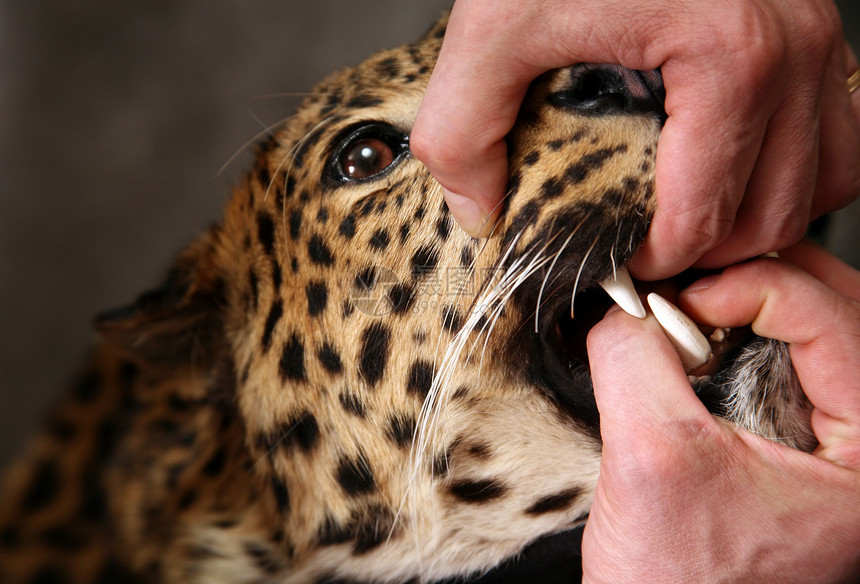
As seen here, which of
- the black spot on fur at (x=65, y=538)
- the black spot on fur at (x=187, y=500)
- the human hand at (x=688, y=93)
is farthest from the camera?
the black spot on fur at (x=187, y=500)

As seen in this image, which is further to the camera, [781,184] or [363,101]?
[363,101]

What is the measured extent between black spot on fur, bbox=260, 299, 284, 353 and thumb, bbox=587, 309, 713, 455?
0.57 metres

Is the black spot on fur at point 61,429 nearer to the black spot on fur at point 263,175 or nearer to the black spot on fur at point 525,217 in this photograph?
the black spot on fur at point 263,175

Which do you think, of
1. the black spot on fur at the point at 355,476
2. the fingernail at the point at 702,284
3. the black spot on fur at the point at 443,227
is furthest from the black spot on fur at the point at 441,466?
the fingernail at the point at 702,284

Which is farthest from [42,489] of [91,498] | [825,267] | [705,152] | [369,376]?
[825,267]

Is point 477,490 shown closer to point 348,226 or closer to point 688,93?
point 348,226

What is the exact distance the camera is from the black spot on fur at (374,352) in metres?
1.05

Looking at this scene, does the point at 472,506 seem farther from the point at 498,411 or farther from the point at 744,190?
the point at 744,190

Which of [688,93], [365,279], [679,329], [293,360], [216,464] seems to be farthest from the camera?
[216,464]

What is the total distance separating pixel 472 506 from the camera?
1.11 metres

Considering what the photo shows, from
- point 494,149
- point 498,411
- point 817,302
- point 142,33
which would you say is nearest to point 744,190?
point 817,302

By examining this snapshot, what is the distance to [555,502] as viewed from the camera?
108 centimetres

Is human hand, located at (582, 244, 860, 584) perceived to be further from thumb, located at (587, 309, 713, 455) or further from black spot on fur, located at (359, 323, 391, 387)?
black spot on fur, located at (359, 323, 391, 387)

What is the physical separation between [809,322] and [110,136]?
3.57ft
